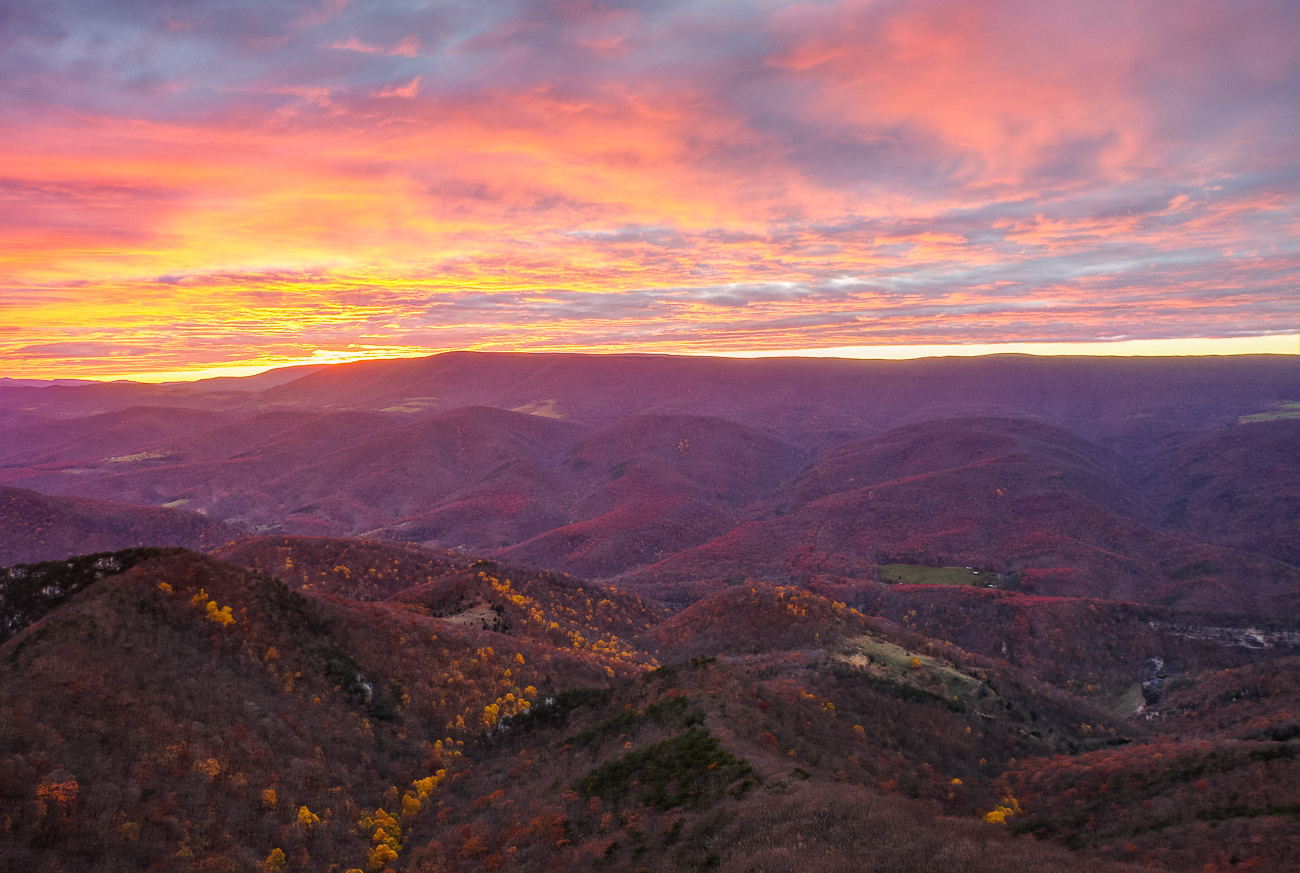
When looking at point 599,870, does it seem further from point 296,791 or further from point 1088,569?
point 1088,569

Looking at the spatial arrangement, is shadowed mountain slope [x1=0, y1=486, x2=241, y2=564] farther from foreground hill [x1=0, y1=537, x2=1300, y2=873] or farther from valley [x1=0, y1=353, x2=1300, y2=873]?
foreground hill [x1=0, y1=537, x2=1300, y2=873]

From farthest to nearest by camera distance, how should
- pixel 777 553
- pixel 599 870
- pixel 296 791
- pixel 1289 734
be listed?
pixel 777 553
pixel 1289 734
pixel 296 791
pixel 599 870

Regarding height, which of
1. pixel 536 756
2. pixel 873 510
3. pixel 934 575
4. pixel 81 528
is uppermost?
pixel 536 756

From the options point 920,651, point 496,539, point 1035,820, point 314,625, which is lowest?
point 496,539

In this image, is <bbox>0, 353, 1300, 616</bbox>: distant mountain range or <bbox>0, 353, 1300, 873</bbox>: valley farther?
<bbox>0, 353, 1300, 616</bbox>: distant mountain range

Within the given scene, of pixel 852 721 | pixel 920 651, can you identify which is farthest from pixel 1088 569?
pixel 852 721

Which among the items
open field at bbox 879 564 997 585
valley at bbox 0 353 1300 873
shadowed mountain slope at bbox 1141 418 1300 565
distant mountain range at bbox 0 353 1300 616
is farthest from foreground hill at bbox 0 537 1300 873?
shadowed mountain slope at bbox 1141 418 1300 565

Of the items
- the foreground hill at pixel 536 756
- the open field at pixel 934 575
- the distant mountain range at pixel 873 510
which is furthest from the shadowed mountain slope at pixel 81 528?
the open field at pixel 934 575

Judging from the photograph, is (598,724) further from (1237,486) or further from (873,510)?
(1237,486)

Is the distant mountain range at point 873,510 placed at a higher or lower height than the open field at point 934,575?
higher

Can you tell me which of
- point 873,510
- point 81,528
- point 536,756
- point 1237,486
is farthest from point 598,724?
point 1237,486

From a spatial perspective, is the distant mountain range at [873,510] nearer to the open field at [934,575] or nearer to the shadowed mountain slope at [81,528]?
the open field at [934,575]
